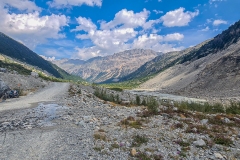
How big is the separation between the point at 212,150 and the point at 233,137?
3307mm

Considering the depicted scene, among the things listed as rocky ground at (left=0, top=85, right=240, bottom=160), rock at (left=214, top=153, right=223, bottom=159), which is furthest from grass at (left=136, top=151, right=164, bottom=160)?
rock at (left=214, top=153, right=223, bottom=159)

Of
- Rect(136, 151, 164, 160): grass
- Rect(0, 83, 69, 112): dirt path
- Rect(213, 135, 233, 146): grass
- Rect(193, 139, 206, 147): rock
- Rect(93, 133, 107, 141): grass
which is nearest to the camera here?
Rect(136, 151, 164, 160): grass

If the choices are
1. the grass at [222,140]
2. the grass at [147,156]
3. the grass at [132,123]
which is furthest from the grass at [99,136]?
the grass at [222,140]

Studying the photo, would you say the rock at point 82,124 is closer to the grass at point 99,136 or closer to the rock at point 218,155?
the grass at point 99,136

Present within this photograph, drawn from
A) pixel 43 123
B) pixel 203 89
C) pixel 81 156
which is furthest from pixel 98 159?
pixel 203 89

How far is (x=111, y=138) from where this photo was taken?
12.0 metres

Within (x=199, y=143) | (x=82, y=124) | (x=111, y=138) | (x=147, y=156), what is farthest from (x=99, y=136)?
(x=199, y=143)

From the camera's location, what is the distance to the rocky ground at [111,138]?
32.0 ft

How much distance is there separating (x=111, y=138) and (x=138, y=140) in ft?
5.51

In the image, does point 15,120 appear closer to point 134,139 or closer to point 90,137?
point 90,137

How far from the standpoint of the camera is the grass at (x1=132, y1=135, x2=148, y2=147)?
11156 millimetres

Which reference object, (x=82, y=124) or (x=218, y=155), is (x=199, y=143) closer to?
(x=218, y=155)

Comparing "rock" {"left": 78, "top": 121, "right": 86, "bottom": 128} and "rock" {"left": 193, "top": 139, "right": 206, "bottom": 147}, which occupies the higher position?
"rock" {"left": 78, "top": 121, "right": 86, "bottom": 128}

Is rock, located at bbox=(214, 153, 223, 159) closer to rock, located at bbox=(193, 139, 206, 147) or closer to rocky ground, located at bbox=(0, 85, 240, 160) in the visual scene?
rocky ground, located at bbox=(0, 85, 240, 160)
